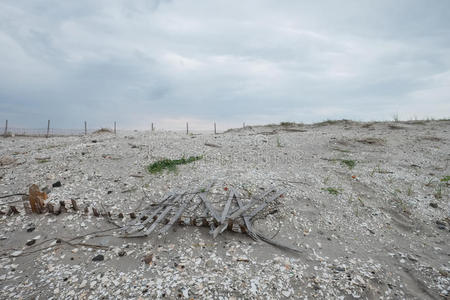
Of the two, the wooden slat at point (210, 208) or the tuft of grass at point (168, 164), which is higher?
the tuft of grass at point (168, 164)

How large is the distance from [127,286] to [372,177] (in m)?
6.59

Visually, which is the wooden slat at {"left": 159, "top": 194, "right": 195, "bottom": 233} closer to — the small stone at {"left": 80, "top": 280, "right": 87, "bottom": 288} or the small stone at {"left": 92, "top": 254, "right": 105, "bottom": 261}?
the small stone at {"left": 92, "top": 254, "right": 105, "bottom": 261}

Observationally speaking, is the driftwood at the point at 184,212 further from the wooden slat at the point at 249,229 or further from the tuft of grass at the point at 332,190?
the tuft of grass at the point at 332,190

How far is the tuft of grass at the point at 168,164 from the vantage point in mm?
6973

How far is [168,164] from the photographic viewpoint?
24.4 ft

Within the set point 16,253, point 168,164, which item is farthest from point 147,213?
point 168,164

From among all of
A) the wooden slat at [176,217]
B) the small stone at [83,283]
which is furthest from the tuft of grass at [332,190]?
the small stone at [83,283]

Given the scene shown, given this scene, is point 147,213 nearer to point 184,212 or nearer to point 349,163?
point 184,212

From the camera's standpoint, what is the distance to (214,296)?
9.60ft

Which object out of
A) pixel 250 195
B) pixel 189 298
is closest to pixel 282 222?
pixel 250 195

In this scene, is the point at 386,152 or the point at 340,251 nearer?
the point at 340,251

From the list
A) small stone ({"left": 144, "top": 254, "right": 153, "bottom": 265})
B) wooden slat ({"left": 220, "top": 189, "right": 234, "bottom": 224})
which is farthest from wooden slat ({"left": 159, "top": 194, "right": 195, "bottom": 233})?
wooden slat ({"left": 220, "top": 189, "right": 234, "bottom": 224})

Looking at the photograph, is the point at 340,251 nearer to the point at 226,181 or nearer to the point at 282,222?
the point at 282,222

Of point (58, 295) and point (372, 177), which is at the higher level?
point (372, 177)
